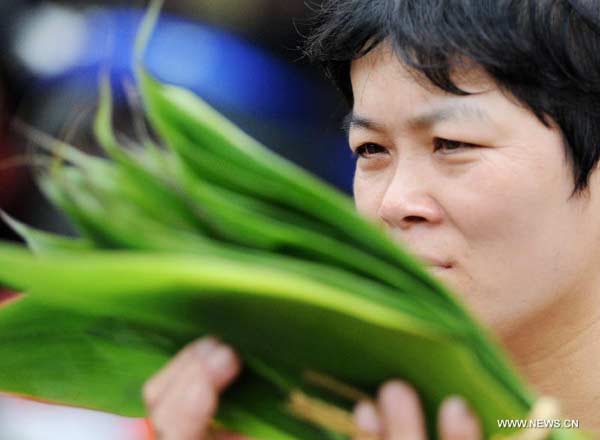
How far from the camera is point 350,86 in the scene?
149 centimetres

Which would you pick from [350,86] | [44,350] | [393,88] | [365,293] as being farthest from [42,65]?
[365,293]

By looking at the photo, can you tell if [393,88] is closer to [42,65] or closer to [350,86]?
[350,86]

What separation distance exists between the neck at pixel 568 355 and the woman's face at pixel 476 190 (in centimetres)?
9

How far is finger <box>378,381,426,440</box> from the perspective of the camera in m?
0.72

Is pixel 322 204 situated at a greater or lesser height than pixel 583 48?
lesser

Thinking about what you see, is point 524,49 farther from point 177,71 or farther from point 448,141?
point 177,71

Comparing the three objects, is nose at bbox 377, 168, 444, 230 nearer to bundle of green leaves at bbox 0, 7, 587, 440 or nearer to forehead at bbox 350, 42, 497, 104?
forehead at bbox 350, 42, 497, 104

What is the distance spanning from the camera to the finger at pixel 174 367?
0.76 m

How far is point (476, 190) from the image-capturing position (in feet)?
3.79

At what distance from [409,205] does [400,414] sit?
0.42 meters

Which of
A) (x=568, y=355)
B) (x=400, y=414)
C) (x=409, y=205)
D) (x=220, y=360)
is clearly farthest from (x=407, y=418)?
A: (x=568, y=355)

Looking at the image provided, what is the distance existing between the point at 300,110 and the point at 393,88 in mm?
2184

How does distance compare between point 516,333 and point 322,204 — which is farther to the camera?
point 516,333

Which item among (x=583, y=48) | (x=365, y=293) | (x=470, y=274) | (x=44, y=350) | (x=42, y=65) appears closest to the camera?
(x=365, y=293)
